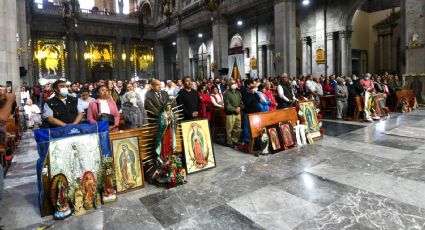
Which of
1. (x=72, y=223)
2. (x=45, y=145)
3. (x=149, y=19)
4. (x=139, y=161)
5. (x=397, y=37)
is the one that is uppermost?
(x=149, y=19)

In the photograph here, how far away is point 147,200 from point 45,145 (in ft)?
5.26

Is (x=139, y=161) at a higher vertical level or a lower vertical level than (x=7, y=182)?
higher

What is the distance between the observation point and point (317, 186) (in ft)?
14.4

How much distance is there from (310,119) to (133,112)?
15.6 feet

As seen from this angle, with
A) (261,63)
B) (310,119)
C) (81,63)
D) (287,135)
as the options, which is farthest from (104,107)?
(81,63)

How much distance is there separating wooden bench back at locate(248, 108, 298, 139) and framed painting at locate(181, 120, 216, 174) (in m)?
1.34

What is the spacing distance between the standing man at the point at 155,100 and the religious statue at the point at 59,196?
1.88m

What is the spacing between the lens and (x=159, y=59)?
106 ft

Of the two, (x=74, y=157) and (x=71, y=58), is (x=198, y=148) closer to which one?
(x=74, y=157)

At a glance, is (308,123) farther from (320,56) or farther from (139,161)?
(320,56)

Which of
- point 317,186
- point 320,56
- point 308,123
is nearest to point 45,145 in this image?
point 317,186

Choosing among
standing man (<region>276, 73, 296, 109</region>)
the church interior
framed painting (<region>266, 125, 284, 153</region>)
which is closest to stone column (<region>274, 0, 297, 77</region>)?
the church interior

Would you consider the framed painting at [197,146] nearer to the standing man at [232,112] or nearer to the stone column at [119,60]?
the standing man at [232,112]

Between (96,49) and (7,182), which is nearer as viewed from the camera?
(7,182)
